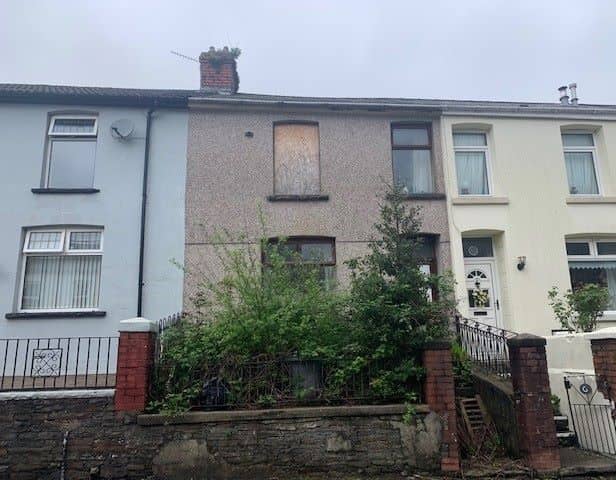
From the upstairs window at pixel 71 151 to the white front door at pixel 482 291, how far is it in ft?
28.4

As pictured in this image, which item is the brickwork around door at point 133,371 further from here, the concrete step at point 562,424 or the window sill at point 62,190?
the concrete step at point 562,424

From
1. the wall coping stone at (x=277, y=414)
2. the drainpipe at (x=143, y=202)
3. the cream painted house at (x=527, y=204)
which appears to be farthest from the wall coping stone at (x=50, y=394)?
the cream painted house at (x=527, y=204)

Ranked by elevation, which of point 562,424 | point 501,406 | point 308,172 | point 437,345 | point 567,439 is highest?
point 308,172

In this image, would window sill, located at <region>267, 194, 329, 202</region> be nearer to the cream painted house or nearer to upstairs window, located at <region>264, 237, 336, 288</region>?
upstairs window, located at <region>264, 237, 336, 288</region>

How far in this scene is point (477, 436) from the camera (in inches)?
265

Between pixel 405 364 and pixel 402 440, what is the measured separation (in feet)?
2.99

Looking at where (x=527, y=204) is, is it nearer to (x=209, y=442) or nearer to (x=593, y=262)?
(x=593, y=262)

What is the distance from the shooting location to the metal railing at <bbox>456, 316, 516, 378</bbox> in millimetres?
7953

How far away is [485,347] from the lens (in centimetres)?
866

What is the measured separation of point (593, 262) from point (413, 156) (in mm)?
4819

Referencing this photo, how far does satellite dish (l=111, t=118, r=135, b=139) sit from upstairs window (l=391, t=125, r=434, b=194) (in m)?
5.94

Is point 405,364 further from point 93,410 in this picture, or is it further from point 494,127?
point 494,127

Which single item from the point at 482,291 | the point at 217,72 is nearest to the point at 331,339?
the point at 482,291

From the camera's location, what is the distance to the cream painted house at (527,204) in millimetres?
10758
